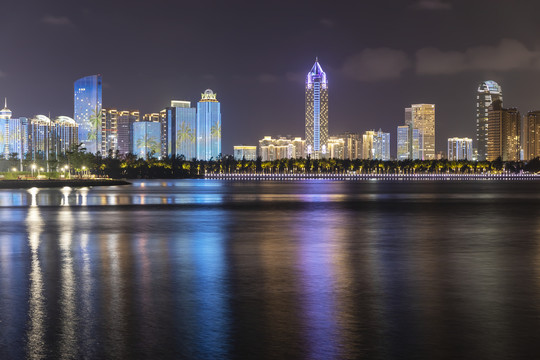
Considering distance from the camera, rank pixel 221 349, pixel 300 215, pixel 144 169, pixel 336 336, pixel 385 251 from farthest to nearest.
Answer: pixel 144 169
pixel 300 215
pixel 385 251
pixel 336 336
pixel 221 349

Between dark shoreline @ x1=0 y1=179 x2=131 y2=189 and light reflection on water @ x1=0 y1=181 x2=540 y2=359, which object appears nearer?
light reflection on water @ x1=0 y1=181 x2=540 y2=359

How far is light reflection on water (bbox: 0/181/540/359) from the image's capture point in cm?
802

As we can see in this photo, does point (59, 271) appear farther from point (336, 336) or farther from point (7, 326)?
point (336, 336)

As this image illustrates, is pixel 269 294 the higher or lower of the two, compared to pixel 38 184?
lower

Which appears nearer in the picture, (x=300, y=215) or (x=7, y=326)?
(x=7, y=326)

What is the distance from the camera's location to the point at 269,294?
11.4 m

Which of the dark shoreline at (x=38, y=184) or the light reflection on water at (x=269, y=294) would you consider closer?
the light reflection on water at (x=269, y=294)

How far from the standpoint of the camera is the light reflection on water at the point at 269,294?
26.3ft

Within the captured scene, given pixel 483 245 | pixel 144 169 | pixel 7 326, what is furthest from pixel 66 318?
pixel 144 169

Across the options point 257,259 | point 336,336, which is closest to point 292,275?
point 257,259

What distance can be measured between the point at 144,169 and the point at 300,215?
15675 centimetres

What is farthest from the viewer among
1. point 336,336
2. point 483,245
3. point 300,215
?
point 300,215

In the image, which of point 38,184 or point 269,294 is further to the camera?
point 38,184

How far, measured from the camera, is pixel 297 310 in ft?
32.8
